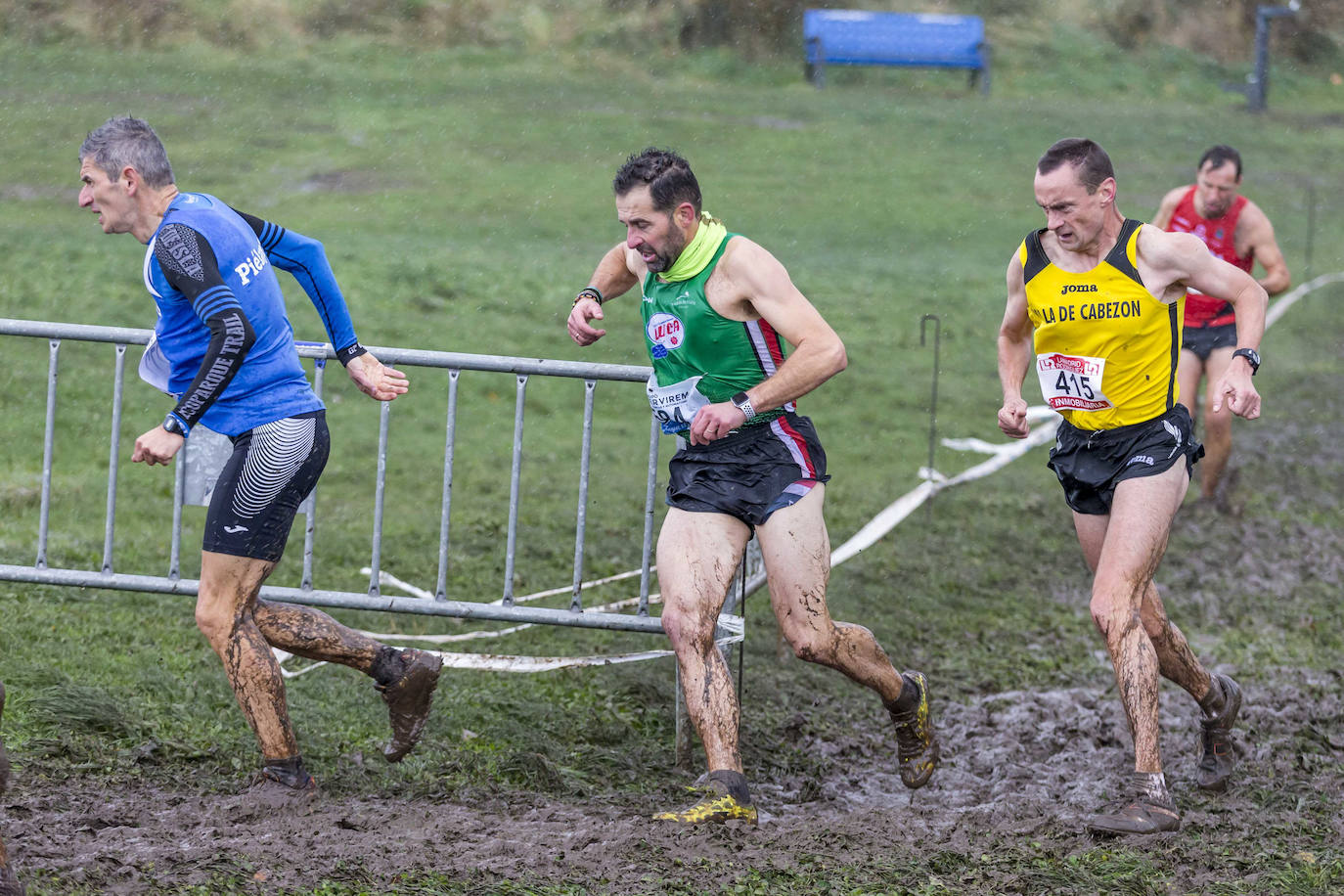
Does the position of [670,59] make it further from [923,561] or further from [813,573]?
[813,573]

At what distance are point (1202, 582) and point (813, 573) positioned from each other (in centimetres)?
436

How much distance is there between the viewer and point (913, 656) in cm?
768

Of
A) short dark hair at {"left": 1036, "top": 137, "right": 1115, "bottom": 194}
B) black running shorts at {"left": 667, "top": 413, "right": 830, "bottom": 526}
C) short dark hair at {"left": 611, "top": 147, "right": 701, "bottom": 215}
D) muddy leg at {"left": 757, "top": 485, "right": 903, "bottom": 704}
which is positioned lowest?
muddy leg at {"left": 757, "top": 485, "right": 903, "bottom": 704}

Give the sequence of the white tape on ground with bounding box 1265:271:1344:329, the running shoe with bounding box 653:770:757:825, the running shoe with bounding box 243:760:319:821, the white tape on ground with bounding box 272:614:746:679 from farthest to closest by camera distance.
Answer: the white tape on ground with bounding box 1265:271:1344:329
the white tape on ground with bounding box 272:614:746:679
the running shoe with bounding box 243:760:319:821
the running shoe with bounding box 653:770:757:825

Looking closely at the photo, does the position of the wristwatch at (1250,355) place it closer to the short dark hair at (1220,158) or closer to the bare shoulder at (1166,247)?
the bare shoulder at (1166,247)

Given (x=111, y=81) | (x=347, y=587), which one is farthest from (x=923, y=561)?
(x=111, y=81)

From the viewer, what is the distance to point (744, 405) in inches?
205

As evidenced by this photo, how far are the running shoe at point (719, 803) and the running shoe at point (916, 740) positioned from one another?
0.93m

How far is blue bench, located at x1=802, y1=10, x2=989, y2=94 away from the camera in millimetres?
33062

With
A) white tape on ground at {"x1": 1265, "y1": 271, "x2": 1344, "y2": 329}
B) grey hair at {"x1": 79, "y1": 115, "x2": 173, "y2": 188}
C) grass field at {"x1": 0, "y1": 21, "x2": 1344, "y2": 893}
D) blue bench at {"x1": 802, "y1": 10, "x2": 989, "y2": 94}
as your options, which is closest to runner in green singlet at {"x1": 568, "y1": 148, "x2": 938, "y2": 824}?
grass field at {"x1": 0, "y1": 21, "x2": 1344, "y2": 893}

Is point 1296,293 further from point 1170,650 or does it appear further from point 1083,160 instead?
point 1083,160

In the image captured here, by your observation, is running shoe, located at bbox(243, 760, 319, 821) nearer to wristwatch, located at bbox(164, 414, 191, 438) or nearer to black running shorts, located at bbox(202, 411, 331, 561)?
black running shorts, located at bbox(202, 411, 331, 561)

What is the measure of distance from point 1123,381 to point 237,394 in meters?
3.19

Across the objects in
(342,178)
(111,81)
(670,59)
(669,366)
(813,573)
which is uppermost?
(670,59)
